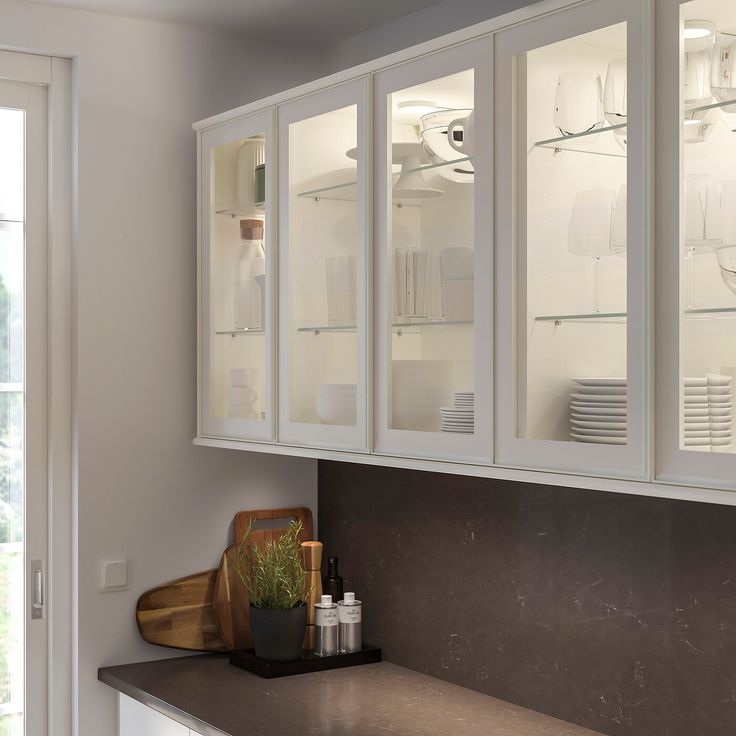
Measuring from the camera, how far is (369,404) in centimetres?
230

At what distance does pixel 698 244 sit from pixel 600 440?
0.36m

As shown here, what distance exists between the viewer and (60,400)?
9.23 feet

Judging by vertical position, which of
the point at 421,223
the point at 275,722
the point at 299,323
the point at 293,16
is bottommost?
the point at 275,722

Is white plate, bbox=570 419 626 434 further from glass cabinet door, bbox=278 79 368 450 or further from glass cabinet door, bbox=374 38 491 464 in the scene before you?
glass cabinet door, bbox=278 79 368 450

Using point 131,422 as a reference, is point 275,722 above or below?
below

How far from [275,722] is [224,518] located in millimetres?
811

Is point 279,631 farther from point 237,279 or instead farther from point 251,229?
point 251,229

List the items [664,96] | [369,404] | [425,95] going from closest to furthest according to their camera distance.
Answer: [664,96], [425,95], [369,404]

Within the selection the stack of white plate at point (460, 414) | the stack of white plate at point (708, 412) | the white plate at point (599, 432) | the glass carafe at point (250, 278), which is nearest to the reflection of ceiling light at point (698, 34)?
the stack of white plate at point (708, 412)

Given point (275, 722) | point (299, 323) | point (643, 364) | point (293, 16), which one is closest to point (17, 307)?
point (299, 323)

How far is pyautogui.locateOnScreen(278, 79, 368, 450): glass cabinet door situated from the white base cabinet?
0.72 metres

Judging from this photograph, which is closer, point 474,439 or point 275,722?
point 474,439

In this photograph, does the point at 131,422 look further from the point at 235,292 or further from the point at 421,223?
the point at 421,223

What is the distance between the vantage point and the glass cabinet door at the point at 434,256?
2.00 meters
